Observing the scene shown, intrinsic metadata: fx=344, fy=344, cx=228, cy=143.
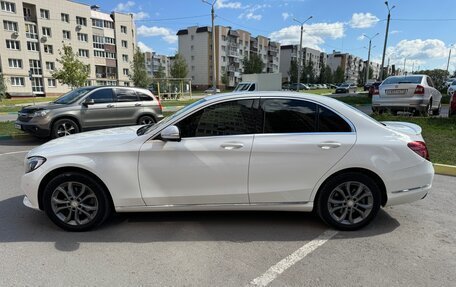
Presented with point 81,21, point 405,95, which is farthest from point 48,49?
point 405,95

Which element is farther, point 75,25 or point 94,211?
point 75,25

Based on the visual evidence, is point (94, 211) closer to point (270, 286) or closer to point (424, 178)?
point (270, 286)

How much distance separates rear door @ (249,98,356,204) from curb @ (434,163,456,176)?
143 inches

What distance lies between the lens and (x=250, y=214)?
4379mm

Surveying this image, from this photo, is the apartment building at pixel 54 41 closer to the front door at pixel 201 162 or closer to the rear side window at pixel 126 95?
the rear side window at pixel 126 95

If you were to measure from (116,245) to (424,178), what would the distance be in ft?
11.4

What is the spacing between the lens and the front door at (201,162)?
3.71 m

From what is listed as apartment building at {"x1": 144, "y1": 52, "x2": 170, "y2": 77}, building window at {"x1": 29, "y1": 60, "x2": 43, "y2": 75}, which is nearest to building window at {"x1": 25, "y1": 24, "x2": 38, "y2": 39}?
building window at {"x1": 29, "y1": 60, "x2": 43, "y2": 75}

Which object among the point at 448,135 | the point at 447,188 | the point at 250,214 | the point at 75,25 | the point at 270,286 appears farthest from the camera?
the point at 75,25

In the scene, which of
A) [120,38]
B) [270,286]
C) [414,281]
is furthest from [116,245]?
[120,38]

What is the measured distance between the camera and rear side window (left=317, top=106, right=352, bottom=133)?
3.84 metres

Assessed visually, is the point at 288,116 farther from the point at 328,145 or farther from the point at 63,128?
the point at 63,128

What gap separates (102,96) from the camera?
10.0 m

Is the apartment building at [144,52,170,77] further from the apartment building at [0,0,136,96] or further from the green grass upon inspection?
the green grass
